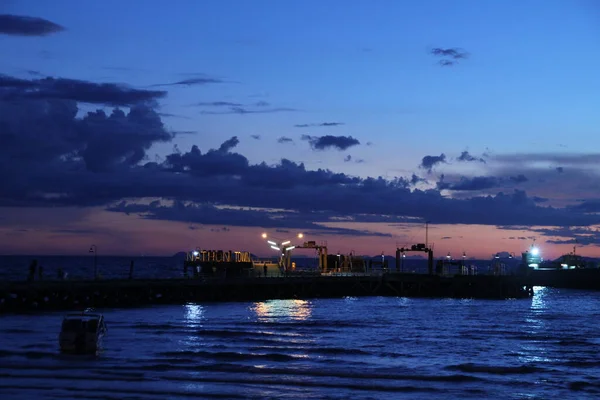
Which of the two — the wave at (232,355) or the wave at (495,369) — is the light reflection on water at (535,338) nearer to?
the wave at (495,369)

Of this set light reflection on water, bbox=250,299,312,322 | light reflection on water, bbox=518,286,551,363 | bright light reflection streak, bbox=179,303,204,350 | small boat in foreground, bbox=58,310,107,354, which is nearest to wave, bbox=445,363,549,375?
light reflection on water, bbox=518,286,551,363

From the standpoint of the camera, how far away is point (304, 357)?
4456cm

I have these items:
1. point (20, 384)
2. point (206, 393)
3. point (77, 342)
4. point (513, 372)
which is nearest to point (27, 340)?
point (77, 342)

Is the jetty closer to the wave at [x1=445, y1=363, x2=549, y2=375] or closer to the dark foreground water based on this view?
the dark foreground water

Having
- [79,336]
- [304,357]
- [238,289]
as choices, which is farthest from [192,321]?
[238,289]

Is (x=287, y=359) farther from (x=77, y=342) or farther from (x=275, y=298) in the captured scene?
(x=275, y=298)

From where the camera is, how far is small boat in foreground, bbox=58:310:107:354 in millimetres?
42312

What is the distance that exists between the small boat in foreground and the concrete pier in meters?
24.5

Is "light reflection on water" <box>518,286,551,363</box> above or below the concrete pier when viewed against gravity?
below

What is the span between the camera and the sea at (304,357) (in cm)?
3453

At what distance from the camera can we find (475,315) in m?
75.6

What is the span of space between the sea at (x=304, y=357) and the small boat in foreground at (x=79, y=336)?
81cm

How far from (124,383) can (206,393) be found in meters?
3.73

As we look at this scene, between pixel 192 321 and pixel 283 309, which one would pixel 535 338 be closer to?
pixel 192 321
